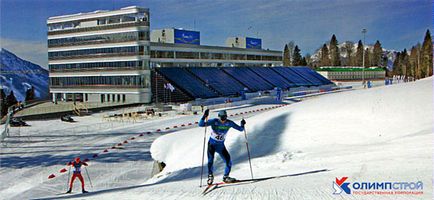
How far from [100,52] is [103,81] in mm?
4153

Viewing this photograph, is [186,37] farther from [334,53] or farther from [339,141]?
[334,53]

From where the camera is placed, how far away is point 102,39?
5544 cm

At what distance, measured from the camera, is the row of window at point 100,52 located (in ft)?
172

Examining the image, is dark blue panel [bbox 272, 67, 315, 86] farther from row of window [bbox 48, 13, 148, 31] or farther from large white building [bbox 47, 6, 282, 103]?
row of window [bbox 48, 13, 148, 31]

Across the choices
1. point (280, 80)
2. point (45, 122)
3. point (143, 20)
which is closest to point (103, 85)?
point (143, 20)

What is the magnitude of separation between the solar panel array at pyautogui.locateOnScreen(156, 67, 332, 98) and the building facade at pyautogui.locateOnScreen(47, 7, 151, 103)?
4169 mm

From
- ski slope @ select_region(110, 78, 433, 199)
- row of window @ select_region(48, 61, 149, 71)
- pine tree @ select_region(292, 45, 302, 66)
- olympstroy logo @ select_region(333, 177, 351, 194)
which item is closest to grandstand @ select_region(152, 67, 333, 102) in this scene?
row of window @ select_region(48, 61, 149, 71)

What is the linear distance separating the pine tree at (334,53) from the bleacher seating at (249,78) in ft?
272

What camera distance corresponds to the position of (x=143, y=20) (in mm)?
52719

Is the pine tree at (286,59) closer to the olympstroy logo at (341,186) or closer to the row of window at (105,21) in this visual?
the row of window at (105,21)

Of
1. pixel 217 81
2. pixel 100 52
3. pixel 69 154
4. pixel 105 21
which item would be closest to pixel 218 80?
pixel 217 81

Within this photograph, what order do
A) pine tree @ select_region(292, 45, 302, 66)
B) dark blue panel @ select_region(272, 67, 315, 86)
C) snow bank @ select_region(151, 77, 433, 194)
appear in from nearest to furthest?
1. snow bank @ select_region(151, 77, 433, 194)
2. dark blue panel @ select_region(272, 67, 315, 86)
3. pine tree @ select_region(292, 45, 302, 66)

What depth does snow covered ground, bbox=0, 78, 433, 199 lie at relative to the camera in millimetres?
7977

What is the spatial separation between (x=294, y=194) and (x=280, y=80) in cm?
6945
